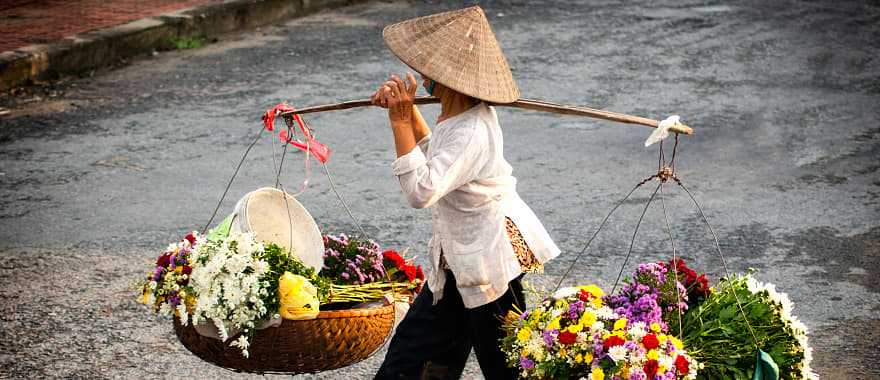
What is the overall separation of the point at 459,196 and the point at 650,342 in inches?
29.4

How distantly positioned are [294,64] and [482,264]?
21.2 feet

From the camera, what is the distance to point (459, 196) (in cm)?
329

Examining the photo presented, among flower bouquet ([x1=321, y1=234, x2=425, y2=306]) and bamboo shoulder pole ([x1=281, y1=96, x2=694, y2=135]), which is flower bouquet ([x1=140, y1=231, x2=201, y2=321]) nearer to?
flower bouquet ([x1=321, y1=234, x2=425, y2=306])

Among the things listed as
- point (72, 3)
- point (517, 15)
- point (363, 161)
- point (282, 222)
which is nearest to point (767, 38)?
point (517, 15)

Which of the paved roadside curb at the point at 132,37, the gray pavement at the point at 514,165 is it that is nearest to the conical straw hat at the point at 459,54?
the gray pavement at the point at 514,165

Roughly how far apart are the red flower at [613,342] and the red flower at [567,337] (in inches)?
3.5

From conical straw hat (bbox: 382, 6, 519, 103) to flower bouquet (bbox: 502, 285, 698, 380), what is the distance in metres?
0.64

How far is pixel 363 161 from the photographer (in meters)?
6.87

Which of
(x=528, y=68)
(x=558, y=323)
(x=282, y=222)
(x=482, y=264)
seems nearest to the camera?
(x=558, y=323)

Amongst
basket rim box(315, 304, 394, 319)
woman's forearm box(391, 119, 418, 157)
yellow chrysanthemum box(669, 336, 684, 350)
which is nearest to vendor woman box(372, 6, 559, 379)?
woman's forearm box(391, 119, 418, 157)

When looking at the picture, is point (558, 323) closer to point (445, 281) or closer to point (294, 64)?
point (445, 281)

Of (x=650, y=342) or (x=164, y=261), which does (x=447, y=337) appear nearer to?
(x=650, y=342)

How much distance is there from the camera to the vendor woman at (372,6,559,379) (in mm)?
3117

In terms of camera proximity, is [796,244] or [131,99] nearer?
[796,244]
